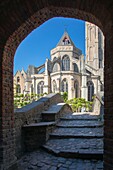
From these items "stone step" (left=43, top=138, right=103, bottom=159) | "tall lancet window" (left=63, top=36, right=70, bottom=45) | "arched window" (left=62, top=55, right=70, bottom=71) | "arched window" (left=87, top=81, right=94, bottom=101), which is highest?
"tall lancet window" (left=63, top=36, right=70, bottom=45)

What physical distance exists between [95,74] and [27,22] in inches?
1576

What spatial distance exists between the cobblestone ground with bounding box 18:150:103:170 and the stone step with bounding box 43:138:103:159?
0.15 meters

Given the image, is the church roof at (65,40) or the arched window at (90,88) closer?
the arched window at (90,88)

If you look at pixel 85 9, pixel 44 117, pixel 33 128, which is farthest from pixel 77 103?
pixel 85 9

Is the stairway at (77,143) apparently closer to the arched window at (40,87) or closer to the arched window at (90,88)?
the arched window at (90,88)

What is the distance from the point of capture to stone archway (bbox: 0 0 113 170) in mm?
3162

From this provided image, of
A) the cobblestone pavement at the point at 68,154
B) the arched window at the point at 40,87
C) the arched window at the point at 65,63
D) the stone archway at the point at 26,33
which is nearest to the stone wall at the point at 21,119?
the cobblestone pavement at the point at 68,154

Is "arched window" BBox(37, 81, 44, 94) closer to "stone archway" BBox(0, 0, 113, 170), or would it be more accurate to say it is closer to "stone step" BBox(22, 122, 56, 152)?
"stone step" BBox(22, 122, 56, 152)

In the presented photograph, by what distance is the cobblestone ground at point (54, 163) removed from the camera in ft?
12.8

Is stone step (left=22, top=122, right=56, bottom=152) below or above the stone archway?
below

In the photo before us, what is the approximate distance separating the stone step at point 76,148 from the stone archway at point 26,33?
4.05ft

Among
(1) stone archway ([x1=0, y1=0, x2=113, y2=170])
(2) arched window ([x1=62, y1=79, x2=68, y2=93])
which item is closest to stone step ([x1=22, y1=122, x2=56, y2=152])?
(1) stone archway ([x1=0, y1=0, x2=113, y2=170])

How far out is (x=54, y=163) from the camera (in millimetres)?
4172

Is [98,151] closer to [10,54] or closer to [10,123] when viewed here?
[10,123]
